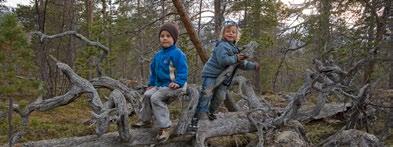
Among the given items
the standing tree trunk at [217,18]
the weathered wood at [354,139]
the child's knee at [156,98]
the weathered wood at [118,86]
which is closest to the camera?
the child's knee at [156,98]

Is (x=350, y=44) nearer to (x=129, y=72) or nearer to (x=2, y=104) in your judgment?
(x=2, y=104)

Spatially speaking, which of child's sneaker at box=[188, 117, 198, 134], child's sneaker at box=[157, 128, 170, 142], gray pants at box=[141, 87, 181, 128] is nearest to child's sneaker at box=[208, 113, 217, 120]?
child's sneaker at box=[188, 117, 198, 134]

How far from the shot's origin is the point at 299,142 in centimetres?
754

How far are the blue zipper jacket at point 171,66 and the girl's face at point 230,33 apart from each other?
3.02ft

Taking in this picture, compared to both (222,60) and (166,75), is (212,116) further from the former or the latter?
(166,75)

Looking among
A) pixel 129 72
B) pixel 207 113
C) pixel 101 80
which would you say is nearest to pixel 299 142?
pixel 207 113

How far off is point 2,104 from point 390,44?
7.47 meters

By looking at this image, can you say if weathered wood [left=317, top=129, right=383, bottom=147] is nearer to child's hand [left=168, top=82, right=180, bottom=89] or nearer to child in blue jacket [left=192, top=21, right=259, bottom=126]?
child in blue jacket [left=192, top=21, right=259, bottom=126]

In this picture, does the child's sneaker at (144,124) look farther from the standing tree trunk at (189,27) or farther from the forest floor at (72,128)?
the standing tree trunk at (189,27)

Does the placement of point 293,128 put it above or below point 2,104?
below

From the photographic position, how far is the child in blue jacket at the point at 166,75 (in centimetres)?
562

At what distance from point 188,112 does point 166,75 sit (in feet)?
2.15

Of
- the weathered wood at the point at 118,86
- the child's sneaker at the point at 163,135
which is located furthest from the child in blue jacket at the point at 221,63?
the weathered wood at the point at 118,86

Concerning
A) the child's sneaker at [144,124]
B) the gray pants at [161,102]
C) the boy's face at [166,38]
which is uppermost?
the boy's face at [166,38]
